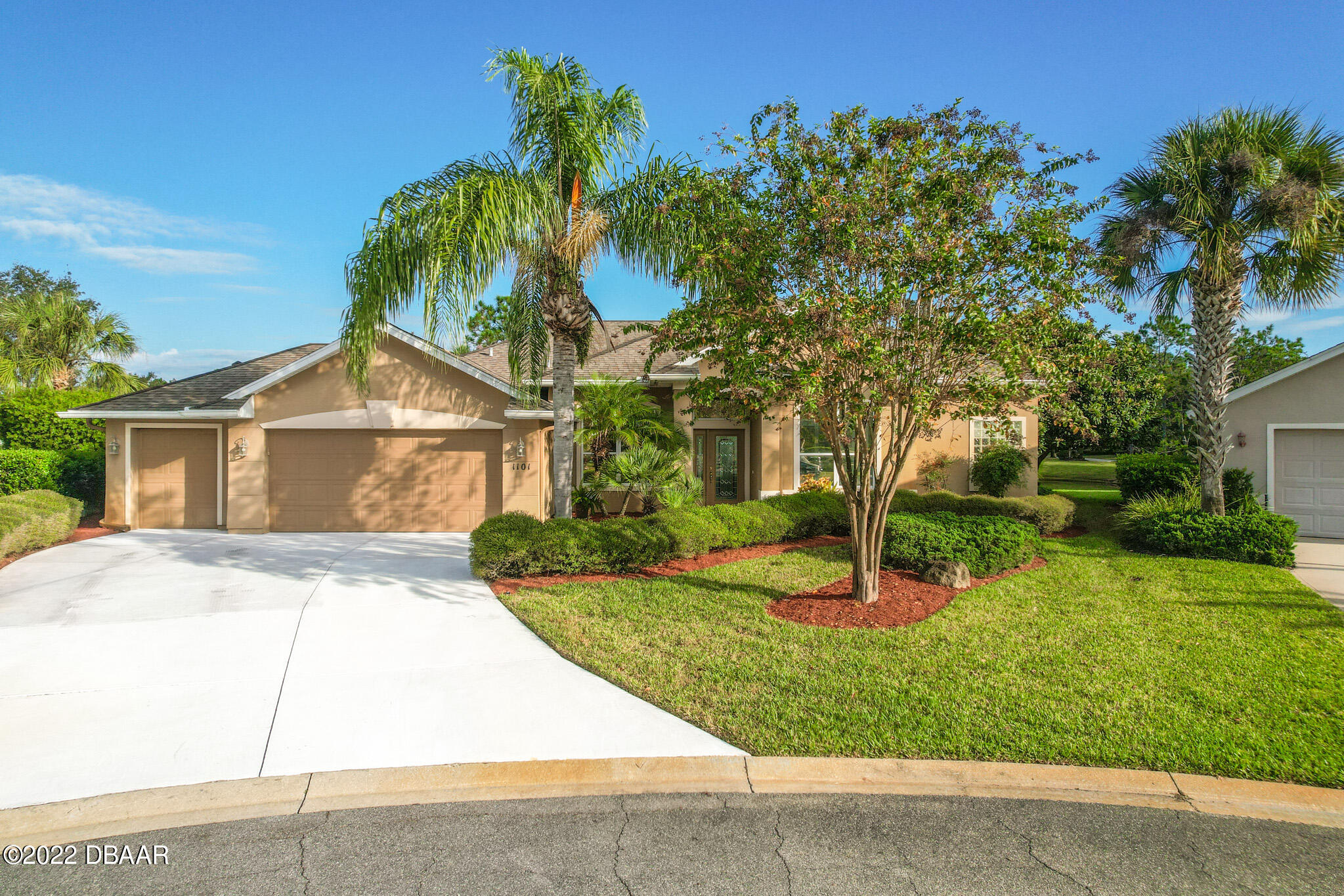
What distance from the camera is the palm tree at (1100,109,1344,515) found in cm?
1109

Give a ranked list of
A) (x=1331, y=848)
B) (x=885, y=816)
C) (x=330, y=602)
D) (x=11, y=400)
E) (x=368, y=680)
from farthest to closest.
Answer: (x=11, y=400) → (x=330, y=602) → (x=368, y=680) → (x=885, y=816) → (x=1331, y=848)

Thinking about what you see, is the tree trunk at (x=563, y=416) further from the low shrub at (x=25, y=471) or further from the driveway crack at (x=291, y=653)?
the low shrub at (x=25, y=471)

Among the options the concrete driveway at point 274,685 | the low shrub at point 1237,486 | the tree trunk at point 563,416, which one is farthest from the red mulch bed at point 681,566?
the low shrub at point 1237,486

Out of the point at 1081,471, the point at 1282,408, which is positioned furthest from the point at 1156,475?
the point at 1081,471

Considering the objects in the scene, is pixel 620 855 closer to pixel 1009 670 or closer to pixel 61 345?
pixel 1009 670

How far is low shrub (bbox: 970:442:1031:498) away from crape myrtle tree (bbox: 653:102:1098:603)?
867 centimetres

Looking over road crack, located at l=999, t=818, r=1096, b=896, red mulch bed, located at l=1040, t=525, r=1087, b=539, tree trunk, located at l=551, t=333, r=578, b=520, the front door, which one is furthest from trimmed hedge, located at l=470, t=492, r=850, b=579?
road crack, located at l=999, t=818, r=1096, b=896

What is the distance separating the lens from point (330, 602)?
8.07m

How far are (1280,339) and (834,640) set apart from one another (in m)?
29.3

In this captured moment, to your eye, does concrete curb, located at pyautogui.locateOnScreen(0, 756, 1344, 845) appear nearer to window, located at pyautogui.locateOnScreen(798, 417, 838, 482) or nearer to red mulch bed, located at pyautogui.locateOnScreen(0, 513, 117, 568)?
red mulch bed, located at pyautogui.locateOnScreen(0, 513, 117, 568)

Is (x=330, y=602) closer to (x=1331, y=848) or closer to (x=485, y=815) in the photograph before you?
(x=485, y=815)

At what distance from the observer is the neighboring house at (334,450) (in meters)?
13.5

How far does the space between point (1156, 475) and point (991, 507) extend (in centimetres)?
404

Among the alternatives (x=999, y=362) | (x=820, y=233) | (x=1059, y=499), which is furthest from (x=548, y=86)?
(x=1059, y=499)
